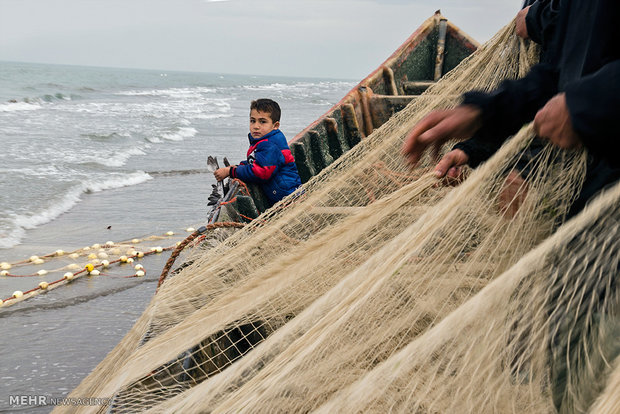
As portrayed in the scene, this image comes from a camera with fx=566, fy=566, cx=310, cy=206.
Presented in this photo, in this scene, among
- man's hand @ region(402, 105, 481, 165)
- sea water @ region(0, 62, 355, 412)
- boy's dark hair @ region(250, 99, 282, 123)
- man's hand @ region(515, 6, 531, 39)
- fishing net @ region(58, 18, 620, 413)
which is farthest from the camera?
boy's dark hair @ region(250, 99, 282, 123)

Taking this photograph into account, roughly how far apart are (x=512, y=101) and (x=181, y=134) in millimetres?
19586

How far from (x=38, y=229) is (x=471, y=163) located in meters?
7.65

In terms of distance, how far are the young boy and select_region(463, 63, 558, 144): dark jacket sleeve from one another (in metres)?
3.35

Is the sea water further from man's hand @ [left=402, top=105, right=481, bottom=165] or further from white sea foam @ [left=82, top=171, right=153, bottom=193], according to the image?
man's hand @ [left=402, top=105, right=481, bottom=165]

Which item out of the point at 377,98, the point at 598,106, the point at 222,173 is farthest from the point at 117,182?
the point at 598,106

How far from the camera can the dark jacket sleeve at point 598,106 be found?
121 cm

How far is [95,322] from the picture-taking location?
5.22 m

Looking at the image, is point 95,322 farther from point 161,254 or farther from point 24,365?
point 161,254

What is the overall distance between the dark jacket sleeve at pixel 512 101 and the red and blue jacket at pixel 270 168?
334 centimetres

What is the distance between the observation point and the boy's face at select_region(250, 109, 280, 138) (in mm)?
5086

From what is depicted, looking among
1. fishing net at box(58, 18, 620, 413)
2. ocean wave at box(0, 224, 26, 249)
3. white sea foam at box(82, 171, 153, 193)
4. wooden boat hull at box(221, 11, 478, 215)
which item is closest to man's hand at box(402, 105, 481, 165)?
fishing net at box(58, 18, 620, 413)

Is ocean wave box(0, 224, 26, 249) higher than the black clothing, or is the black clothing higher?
the black clothing

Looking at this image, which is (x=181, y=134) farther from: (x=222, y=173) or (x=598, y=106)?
(x=598, y=106)

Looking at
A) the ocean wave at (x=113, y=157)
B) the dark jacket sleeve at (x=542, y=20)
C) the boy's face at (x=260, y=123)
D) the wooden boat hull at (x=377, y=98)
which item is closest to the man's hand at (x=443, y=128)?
the dark jacket sleeve at (x=542, y=20)
